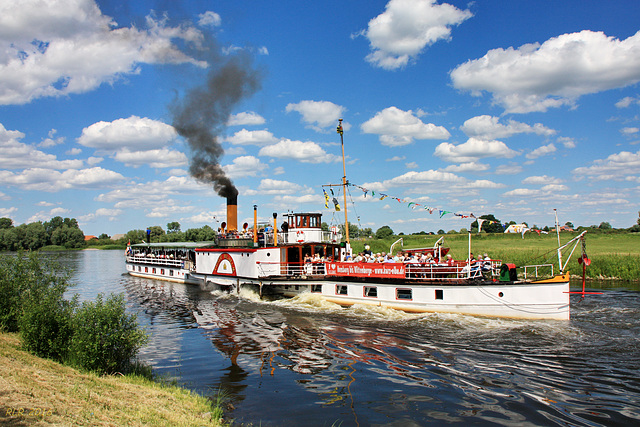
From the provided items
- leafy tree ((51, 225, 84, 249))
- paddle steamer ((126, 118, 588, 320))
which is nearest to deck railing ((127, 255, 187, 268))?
paddle steamer ((126, 118, 588, 320))

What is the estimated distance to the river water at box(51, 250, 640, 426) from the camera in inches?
391

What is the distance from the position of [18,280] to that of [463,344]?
58.6 feet

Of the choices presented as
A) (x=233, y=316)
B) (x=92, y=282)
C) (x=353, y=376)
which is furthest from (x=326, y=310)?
(x=92, y=282)

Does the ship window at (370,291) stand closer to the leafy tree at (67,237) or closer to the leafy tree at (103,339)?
the leafy tree at (103,339)

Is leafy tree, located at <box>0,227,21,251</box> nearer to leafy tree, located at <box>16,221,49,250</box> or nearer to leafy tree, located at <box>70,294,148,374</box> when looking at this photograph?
leafy tree, located at <box>16,221,49,250</box>

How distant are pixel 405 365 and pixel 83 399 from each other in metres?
9.70

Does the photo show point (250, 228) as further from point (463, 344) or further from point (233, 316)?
point (463, 344)

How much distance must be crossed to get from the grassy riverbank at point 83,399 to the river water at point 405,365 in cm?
130

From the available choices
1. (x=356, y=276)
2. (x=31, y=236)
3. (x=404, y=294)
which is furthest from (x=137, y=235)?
(x=404, y=294)

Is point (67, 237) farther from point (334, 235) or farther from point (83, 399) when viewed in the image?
point (83, 399)

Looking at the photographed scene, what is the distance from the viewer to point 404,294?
22016 millimetres

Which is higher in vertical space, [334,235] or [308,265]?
[334,235]

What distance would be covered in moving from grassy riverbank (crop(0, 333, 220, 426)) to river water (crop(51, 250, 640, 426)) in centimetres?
130

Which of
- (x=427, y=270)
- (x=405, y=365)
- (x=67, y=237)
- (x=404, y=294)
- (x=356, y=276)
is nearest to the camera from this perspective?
(x=405, y=365)
